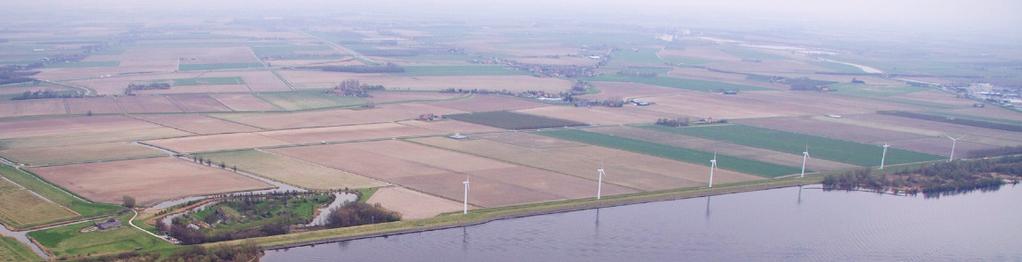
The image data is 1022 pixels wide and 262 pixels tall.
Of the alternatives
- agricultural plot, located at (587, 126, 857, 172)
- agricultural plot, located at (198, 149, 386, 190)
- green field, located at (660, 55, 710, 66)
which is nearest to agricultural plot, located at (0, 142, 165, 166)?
agricultural plot, located at (198, 149, 386, 190)

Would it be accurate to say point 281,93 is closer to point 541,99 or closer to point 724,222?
point 541,99

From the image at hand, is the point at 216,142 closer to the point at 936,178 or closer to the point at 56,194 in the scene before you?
the point at 56,194

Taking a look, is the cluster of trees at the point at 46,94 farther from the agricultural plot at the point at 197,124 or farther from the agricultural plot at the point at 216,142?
the agricultural plot at the point at 216,142

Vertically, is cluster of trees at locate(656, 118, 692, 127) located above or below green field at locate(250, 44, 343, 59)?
above

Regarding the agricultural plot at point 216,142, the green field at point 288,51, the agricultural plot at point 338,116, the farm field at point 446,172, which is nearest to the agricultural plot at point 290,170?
the farm field at point 446,172

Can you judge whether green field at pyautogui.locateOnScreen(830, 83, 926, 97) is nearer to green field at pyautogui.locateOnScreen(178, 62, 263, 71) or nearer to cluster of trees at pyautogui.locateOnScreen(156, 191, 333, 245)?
green field at pyautogui.locateOnScreen(178, 62, 263, 71)

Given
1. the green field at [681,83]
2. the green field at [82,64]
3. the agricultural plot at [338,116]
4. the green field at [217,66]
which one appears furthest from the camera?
the green field at [217,66]

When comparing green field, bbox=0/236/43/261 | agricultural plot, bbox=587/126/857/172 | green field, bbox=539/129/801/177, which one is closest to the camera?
green field, bbox=0/236/43/261
